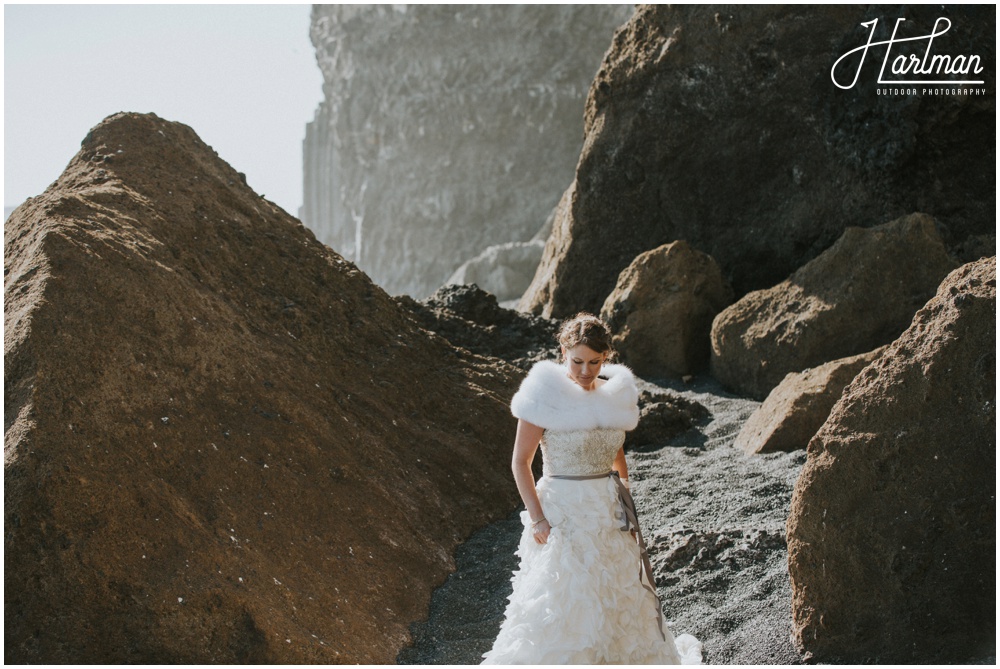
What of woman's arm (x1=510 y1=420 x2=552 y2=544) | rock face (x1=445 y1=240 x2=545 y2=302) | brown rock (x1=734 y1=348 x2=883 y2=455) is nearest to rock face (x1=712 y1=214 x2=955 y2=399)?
brown rock (x1=734 y1=348 x2=883 y2=455)

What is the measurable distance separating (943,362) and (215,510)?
10.8 ft

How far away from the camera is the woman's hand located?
380 cm

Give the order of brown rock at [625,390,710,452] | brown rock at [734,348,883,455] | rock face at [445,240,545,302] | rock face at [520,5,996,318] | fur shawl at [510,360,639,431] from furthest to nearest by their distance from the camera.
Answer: rock face at [445,240,545,302] < rock face at [520,5,996,318] < brown rock at [625,390,710,452] < brown rock at [734,348,883,455] < fur shawl at [510,360,639,431]

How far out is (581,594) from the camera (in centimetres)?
Answer: 375

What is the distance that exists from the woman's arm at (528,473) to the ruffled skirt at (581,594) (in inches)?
1.8

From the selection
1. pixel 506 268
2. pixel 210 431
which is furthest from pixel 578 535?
pixel 506 268

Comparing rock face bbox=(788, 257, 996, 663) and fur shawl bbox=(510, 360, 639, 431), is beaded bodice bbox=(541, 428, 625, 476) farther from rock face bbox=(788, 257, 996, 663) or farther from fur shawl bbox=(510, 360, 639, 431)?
rock face bbox=(788, 257, 996, 663)

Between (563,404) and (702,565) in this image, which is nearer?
(563,404)

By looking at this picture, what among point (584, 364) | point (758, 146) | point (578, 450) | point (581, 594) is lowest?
point (581, 594)

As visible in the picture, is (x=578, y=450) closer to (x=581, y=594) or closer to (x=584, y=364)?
(x=584, y=364)

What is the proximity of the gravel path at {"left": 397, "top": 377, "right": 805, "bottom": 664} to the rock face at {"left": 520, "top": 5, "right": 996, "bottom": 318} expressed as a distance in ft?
16.8

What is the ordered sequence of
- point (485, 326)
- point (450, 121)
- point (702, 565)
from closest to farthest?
point (702, 565), point (485, 326), point (450, 121)

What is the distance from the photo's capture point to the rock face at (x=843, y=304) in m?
8.59

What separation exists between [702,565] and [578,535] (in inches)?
65.7
